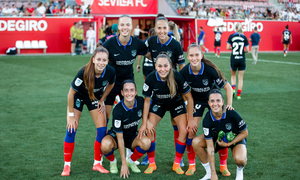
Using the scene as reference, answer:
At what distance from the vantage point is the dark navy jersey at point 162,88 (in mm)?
4391

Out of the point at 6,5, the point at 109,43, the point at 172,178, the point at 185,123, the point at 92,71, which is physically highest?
the point at 6,5

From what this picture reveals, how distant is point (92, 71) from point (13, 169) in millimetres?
1720

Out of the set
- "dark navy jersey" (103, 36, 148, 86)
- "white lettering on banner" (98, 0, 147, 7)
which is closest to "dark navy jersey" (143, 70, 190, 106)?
"dark navy jersey" (103, 36, 148, 86)

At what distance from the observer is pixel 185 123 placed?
180 inches

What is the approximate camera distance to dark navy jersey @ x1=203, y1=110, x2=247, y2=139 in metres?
4.06

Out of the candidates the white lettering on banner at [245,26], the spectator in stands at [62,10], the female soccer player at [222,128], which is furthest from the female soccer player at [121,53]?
the white lettering on banner at [245,26]

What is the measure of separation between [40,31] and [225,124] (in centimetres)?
2016

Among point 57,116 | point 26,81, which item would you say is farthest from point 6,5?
point 57,116

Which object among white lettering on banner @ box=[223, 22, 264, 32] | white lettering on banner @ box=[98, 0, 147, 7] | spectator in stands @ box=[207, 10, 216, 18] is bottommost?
white lettering on banner @ box=[223, 22, 264, 32]

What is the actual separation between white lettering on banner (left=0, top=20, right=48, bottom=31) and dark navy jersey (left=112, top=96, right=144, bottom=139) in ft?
62.8

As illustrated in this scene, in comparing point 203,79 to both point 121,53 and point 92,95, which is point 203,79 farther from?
point 92,95

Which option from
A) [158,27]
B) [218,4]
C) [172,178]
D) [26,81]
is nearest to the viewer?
[172,178]

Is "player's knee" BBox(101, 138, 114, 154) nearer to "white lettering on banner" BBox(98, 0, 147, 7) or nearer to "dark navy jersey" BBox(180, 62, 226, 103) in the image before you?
"dark navy jersey" BBox(180, 62, 226, 103)

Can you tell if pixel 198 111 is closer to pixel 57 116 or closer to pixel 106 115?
pixel 106 115
